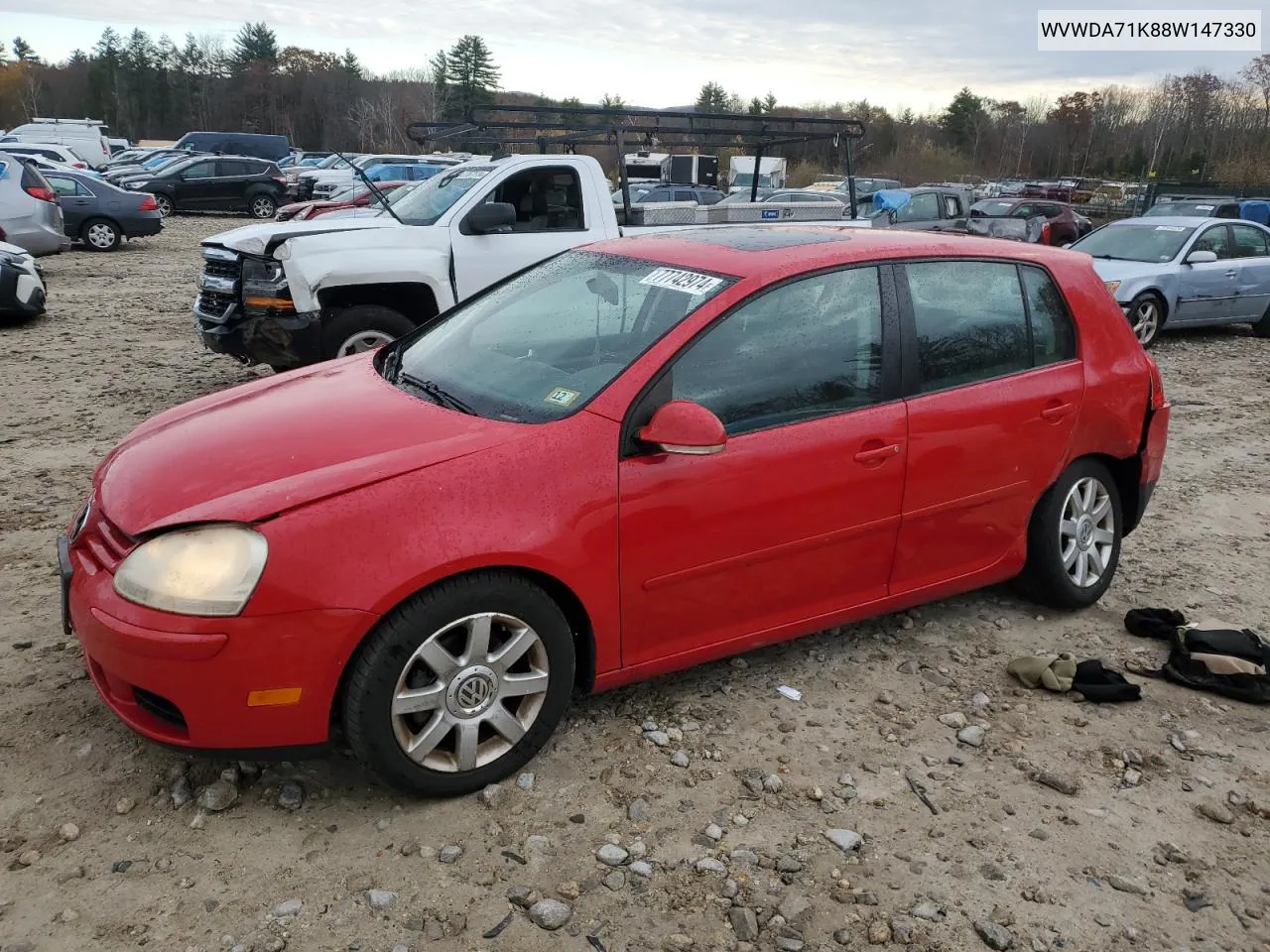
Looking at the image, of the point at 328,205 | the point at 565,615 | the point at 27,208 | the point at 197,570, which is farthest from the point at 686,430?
the point at 27,208

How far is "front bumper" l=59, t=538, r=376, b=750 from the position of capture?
8.49 ft

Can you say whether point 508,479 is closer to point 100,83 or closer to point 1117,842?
point 1117,842

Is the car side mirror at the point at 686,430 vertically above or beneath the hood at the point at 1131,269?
above

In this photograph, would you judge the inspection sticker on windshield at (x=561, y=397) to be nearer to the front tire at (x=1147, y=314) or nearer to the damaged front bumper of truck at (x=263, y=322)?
the damaged front bumper of truck at (x=263, y=322)

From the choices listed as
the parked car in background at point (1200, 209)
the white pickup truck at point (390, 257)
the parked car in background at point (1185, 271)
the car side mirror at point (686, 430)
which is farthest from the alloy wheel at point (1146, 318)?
the parked car in background at point (1200, 209)

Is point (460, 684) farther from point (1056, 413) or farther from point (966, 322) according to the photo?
point (1056, 413)

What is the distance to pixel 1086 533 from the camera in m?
4.37

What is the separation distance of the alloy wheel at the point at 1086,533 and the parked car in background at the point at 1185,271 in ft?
24.9

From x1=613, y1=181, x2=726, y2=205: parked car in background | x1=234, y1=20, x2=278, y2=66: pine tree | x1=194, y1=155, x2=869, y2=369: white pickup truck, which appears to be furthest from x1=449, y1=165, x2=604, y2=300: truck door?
x1=234, y1=20, x2=278, y2=66: pine tree

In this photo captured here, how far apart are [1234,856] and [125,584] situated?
3.21 m

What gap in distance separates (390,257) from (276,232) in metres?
0.91

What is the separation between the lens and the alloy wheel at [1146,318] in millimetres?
11398

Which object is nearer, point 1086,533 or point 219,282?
point 1086,533

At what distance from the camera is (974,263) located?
3.98 m
